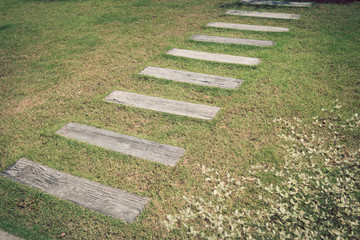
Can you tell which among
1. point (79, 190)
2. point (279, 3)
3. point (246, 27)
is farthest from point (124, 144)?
point (279, 3)

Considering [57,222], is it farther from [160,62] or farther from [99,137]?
[160,62]

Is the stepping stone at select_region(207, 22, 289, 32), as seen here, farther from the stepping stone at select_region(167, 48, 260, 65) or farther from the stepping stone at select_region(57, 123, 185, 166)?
the stepping stone at select_region(57, 123, 185, 166)

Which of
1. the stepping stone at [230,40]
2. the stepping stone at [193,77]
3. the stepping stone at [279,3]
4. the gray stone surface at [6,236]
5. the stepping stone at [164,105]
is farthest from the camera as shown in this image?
the stepping stone at [279,3]

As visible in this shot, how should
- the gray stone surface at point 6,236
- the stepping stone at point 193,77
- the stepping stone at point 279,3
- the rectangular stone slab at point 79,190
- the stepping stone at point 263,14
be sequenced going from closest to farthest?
the gray stone surface at point 6,236, the rectangular stone slab at point 79,190, the stepping stone at point 193,77, the stepping stone at point 263,14, the stepping stone at point 279,3

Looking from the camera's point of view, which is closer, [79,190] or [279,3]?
[79,190]

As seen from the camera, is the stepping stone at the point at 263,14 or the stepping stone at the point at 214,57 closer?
the stepping stone at the point at 214,57

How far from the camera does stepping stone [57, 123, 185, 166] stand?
341 centimetres

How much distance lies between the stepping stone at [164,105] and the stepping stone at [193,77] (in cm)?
72

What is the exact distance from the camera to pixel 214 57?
5.55 meters

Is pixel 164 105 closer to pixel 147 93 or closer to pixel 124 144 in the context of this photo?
pixel 147 93

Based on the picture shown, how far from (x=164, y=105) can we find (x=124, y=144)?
107cm

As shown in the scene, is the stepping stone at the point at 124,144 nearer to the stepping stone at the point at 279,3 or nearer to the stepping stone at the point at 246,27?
the stepping stone at the point at 246,27

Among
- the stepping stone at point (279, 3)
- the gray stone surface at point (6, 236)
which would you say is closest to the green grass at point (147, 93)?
the gray stone surface at point (6, 236)

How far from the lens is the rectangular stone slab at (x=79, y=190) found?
2805mm
